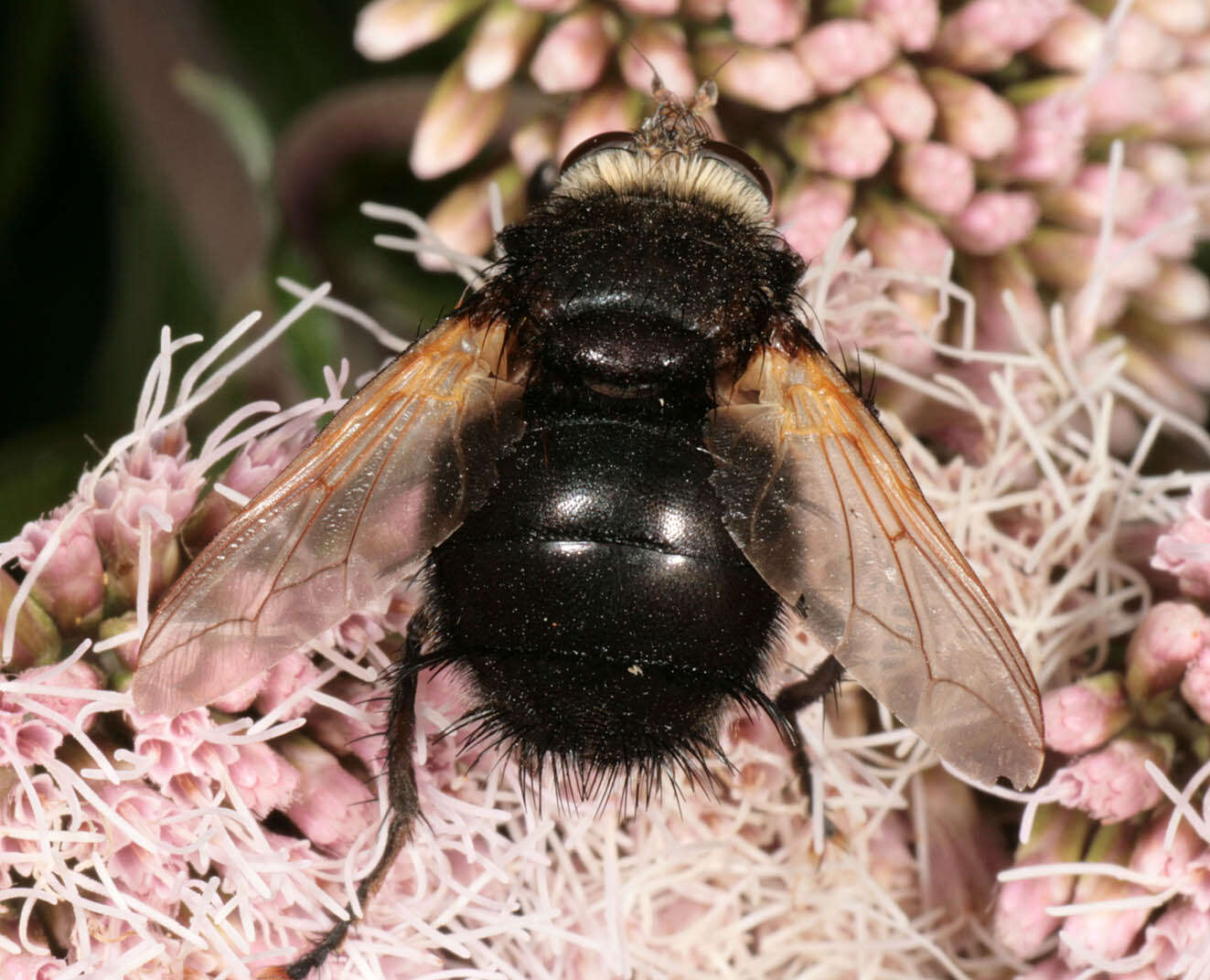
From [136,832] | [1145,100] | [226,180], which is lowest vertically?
[136,832]

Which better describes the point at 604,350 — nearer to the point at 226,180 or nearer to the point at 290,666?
the point at 290,666

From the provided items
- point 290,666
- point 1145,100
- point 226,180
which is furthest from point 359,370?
point 1145,100

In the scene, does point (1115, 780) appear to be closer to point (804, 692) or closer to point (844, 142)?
point (804, 692)

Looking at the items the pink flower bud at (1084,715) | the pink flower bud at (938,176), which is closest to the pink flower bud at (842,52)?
the pink flower bud at (938,176)

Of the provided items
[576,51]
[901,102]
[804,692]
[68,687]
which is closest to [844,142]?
[901,102]

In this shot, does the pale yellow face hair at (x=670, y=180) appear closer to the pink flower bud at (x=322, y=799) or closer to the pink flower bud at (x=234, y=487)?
the pink flower bud at (x=234, y=487)

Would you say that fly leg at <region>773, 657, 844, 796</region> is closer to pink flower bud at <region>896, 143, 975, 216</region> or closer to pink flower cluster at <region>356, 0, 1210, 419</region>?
pink flower cluster at <region>356, 0, 1210, 419</region>
